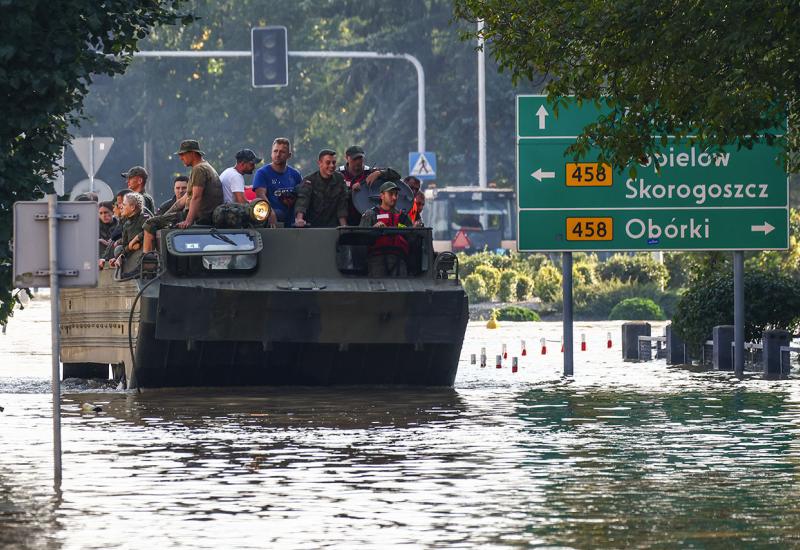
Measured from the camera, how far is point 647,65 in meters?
20.9

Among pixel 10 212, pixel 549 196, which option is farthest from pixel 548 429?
pixel 549 196

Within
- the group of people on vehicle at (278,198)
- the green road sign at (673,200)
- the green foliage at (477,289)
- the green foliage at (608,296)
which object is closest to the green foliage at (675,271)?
the green foliage at (608,296)

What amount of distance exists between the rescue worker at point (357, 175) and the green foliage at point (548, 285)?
2540cm

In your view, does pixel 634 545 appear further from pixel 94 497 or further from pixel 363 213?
pixel 363 213

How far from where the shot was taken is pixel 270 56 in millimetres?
57469

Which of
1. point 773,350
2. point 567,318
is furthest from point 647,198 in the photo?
point 773,350

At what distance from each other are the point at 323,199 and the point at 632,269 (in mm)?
28827

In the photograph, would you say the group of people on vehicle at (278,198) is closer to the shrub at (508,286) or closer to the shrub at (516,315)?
the shrub at (516,315)

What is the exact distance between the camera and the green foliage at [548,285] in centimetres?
5156

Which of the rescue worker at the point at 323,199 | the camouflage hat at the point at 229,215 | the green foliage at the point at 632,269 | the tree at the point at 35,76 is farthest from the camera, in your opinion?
the green foliage at the point at 632,269

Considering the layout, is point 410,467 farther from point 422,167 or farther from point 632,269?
point 422,167

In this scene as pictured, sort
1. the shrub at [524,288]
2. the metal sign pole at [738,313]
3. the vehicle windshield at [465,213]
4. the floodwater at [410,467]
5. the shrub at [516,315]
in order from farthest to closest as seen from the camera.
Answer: the vehicle windshield at [465,213], the shrub at [524,288], the shrub at [516,315], the metal sign pole at [738,313], the floodwater at [410,467]

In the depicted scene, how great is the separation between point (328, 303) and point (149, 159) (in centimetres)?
7356

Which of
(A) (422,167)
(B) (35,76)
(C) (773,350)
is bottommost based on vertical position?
(C) (773,350)
